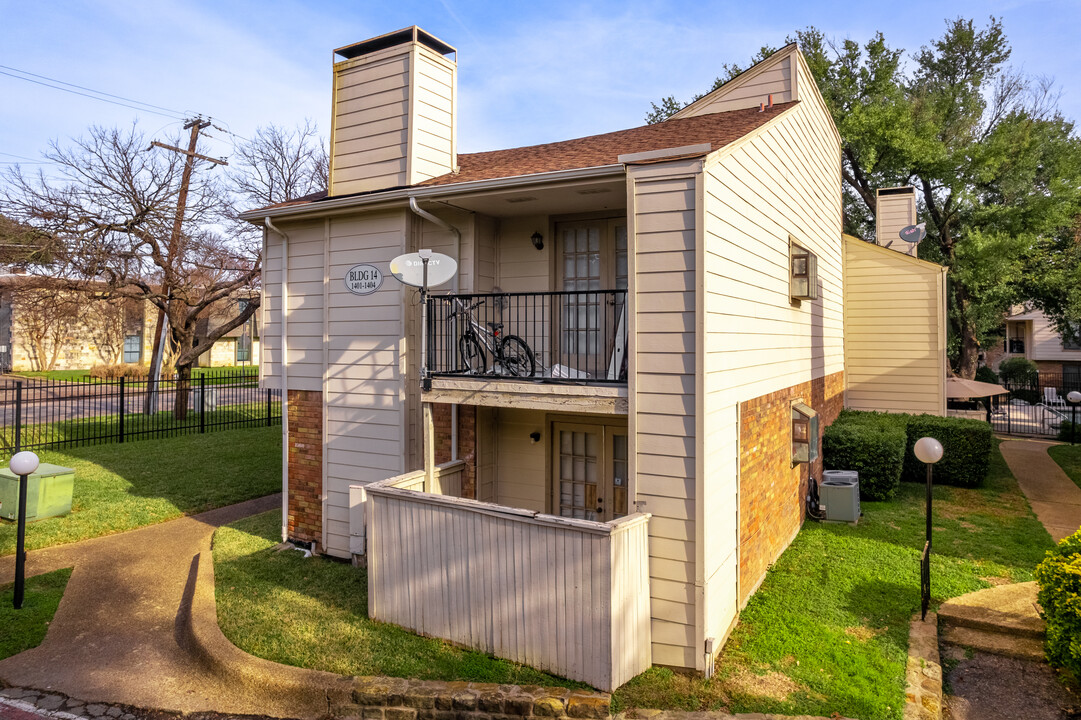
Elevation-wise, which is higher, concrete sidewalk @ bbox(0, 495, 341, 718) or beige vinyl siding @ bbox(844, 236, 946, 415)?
beige vinyl siding @ bbox(844, 236, 946, 415)

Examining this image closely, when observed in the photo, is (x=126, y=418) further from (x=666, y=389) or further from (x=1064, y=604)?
(x=1064, y=604)

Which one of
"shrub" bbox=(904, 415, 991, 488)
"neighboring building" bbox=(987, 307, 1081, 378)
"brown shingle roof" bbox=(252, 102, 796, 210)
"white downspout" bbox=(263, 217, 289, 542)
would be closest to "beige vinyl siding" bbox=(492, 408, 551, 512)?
"brown shingle roof" bbox=(252, 102, 796, 210)

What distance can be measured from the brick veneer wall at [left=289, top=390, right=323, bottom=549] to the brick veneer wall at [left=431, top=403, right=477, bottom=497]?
1853mm

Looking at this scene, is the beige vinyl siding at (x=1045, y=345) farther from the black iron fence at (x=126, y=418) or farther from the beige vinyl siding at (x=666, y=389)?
the black iron fence at (x=126, y=418)

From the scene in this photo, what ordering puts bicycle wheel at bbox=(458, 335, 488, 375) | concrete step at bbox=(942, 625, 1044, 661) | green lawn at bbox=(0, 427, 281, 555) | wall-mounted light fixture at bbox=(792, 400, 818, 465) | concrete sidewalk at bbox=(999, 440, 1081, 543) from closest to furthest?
concrete step at bbox=(942, 625, 1044, 661)
bicycle wheel at bbox=(458, 335, 488, 375)
wall-mounted light fixture at bbox=(792, 400, 818, 465)
concrete sidewalk at bbox=(999, 440, 1081, 543)
green lawn at bbox=(0, 427, 281, 555)

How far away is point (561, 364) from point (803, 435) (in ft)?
11.3

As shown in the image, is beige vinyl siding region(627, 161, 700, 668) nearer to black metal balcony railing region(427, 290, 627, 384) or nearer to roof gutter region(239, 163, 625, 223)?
roof gutter region(239, 163, 625, 223)

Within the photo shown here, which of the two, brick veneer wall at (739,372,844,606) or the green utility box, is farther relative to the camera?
the green utility box

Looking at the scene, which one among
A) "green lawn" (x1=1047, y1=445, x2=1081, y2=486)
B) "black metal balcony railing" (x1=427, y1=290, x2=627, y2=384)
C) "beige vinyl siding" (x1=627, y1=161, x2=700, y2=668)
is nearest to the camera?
"beige vinyl siding" (x1=627, y1=161, x2=700, y2=668)

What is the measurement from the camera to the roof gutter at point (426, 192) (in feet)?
20.0

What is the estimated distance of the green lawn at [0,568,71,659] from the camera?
593cm

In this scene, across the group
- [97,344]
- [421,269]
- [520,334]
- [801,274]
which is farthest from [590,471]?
[97,344]

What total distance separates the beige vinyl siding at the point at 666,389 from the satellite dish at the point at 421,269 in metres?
2.30

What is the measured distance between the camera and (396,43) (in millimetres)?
8695
